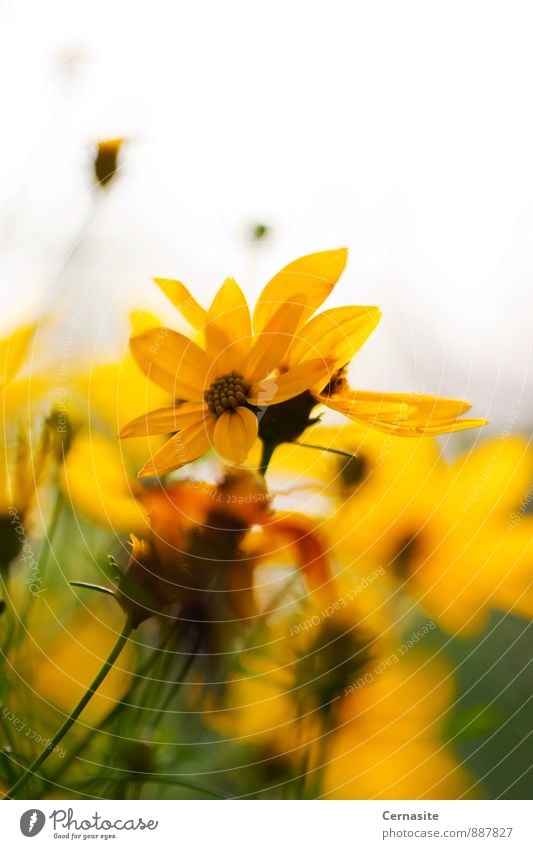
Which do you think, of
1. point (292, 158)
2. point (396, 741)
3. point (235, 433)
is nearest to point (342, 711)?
point (396, 741)

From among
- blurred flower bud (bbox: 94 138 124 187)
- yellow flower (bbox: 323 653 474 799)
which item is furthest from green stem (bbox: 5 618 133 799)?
blurred flower bud (bbox: 94 138 124 187)

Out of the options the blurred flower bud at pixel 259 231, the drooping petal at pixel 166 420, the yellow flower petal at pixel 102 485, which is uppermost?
the blurred flower bud at pixel 259 231

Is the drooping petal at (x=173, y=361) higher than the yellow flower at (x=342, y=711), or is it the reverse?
Answer: the drooping petal at (x=173, y=361)

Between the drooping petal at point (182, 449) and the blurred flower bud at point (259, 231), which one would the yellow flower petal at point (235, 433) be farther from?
the blurred flower bud at point (259, 231)

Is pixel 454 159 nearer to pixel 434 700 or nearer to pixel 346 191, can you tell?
pixel 346 191

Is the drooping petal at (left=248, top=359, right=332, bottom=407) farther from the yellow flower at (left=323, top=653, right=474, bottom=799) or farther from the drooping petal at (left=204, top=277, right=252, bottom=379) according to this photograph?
the yellow flower at (left=323, top=653, right=474, bottom=799)

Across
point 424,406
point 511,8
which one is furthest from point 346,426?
point 511,8
